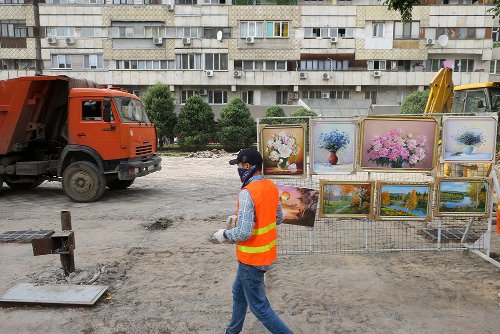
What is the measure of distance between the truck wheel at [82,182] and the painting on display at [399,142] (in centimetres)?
702

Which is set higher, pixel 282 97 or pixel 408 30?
pixel 408 30

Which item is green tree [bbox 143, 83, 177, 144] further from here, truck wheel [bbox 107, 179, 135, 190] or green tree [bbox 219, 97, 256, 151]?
truck wheel [bbox 107, 179, 135, 190]

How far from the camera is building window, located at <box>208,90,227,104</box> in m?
36.8

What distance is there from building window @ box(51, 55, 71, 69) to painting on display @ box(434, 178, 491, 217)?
3664cm

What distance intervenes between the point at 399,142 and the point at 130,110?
7.27m

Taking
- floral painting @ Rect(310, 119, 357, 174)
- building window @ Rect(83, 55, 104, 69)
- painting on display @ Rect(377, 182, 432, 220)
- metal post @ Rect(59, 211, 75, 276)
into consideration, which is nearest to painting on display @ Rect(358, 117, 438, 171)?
floral painting @ Rect(310, 119, 357, 174)

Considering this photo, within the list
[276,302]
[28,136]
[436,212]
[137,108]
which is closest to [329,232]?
[436,212]

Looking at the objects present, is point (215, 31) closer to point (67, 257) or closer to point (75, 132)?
point (75, 132)

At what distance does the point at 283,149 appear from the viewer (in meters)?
5.54

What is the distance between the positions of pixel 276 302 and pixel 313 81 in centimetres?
3279

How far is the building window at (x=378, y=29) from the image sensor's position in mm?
35375

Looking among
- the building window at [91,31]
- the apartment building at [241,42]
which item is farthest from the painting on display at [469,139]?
the building window at [91,31]

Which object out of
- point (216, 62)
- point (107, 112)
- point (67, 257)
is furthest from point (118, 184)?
point (216, 62)

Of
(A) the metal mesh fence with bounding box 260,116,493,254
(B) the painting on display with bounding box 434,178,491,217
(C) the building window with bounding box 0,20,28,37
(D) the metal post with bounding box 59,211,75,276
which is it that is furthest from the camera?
(C) the building window with bounding box 0,20,28,37
